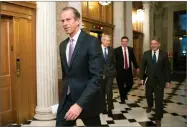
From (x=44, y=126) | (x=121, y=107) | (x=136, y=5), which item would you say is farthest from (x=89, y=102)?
(x=136, y=5)

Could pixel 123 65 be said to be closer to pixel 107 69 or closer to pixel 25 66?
pixel 107 69

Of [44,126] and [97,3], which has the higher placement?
[97,3]

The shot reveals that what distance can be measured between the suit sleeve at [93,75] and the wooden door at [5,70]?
2523 millimetres

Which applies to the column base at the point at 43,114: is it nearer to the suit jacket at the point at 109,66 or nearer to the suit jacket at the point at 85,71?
the suit jacket at the point at 109,66

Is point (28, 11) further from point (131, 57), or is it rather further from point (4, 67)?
point (131, 57)

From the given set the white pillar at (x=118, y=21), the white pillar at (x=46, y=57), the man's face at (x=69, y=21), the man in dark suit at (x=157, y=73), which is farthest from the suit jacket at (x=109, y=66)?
the white pillar at (x=118, y=21)

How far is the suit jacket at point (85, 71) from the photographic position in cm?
227

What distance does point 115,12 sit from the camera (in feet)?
31.3

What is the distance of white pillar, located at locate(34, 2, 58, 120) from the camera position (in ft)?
14.6

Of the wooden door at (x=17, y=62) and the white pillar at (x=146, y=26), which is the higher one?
the white pillar at (x=146, y=26)

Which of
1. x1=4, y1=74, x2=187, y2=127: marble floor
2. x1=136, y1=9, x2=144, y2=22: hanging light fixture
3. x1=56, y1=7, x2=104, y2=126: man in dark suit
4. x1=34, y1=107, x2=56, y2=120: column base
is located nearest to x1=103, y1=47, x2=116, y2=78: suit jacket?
x1=4, y1=74, x2=187, y2=127: marble floor

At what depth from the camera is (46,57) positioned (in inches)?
176

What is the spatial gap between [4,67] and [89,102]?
8.71ft

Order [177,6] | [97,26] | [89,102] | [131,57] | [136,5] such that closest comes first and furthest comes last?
[89,102]
[131,57]
[97,26]
[136,5]
[177,6]
